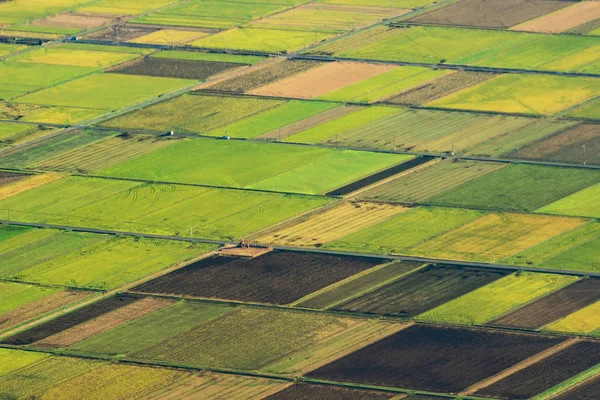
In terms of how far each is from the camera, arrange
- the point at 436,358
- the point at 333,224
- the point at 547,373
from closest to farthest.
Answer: the point at 547,373 → the point at 436,358 → the point at 333,224

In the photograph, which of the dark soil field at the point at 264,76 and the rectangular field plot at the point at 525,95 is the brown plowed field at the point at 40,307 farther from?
the rectangular field plot at the point at 525,95

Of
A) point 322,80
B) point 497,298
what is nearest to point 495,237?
point 497,298

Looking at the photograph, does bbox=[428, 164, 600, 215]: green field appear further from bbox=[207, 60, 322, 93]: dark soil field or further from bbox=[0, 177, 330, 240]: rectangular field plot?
bbox=[207, 60, 322, 93]: dark soil field

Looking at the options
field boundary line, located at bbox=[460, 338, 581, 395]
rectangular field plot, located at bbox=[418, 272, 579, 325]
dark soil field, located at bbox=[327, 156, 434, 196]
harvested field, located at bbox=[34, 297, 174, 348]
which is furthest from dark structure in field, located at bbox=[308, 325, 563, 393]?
dark soil field, located at bbox=[327, 156, 434, 196]

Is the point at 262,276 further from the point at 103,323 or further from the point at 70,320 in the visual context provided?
the point at 70,320

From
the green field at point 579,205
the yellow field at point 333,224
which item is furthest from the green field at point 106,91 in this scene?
the green field at point 579,205

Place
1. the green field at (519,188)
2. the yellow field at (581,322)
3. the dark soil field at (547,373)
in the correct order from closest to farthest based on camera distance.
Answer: the dark soil field at (547,373) < the yellow field at (581,322) < the green field at (519,188)

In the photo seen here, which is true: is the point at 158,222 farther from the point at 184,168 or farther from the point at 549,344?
the point at 549,344
